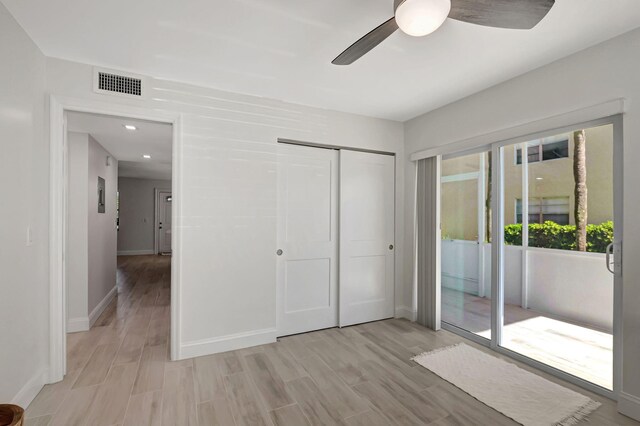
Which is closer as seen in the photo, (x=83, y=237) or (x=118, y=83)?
(x=118, y=83)

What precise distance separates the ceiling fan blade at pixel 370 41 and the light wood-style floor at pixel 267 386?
2.29 meters

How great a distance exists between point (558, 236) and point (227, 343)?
3.20 m

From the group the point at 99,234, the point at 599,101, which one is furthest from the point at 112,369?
the point at 599,101

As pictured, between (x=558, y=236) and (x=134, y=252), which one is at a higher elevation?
(x=558, y=236)

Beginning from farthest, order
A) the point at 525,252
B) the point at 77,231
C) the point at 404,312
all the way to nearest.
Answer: the point at 404,312 → the point at 77,231 → the point at 525,252

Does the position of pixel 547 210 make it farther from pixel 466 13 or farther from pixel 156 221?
pixel 156 221

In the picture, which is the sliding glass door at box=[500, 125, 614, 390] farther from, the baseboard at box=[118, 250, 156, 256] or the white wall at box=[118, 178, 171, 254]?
the baseboard at box=[118, 250, 156, 256]

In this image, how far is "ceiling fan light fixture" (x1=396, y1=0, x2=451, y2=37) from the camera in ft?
4.31

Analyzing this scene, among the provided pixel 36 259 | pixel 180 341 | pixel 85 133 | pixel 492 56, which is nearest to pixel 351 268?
pixel 180 341

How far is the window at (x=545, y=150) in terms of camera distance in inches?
98.5

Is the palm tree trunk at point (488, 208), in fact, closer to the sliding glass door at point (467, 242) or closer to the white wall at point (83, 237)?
the sliding glass door at point (467, 242)

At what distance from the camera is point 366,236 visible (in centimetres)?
370

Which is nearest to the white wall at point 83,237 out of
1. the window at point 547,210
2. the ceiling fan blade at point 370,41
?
the ceiling fan blade at point 370,41

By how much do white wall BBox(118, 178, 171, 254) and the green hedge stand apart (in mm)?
9752
